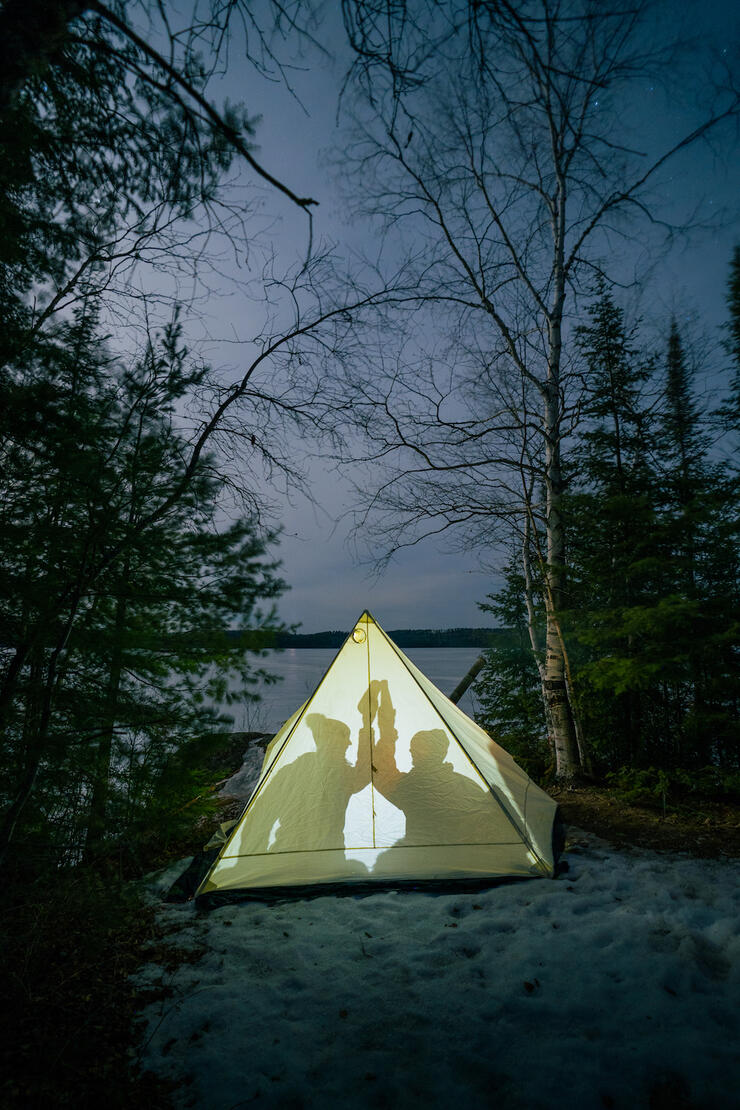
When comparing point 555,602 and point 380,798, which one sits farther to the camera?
point 555,602

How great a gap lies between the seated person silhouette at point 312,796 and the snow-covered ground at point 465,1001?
50cm

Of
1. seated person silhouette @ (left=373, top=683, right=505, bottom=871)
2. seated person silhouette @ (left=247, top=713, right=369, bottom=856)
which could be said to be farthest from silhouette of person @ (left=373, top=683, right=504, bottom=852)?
seated person silhouette @ (left=247, top=713, right=369, bottom=856)

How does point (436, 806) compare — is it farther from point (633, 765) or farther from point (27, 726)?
point (633, 765)

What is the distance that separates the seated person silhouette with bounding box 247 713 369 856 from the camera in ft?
12.1

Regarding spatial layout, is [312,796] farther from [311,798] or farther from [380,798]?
[380,798]

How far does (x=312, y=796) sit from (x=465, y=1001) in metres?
1.93

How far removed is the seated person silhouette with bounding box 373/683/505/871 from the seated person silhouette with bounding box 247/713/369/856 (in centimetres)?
22

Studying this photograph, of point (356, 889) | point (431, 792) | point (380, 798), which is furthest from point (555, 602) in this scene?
point (356, 889)

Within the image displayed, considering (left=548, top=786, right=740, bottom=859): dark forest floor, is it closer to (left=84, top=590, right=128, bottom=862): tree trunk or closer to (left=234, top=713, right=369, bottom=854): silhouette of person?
(left=234, top=713, right=369, bottom=854): silhouette of person

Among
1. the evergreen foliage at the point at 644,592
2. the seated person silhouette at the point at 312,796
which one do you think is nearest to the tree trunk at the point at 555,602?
the evergreen foliage at the point at 644,592

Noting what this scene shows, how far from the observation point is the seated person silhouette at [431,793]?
3.68 metres

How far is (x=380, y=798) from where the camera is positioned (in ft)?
12.7

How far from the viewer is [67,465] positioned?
1.80m

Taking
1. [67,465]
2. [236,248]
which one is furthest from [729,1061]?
[236,248]
